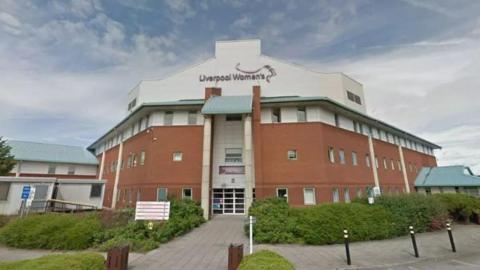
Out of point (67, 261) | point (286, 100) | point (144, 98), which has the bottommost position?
point (67, 261)

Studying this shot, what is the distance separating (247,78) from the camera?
26641 millimetres

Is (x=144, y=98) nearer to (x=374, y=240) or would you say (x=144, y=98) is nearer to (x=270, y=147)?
(x=270, y=147)

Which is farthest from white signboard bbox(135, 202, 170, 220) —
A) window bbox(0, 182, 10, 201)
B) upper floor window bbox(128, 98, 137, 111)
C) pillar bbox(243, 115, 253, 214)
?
upper floor window bbox(128, 98, 137, 111)

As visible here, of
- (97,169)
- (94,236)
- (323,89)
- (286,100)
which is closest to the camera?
(94,236)

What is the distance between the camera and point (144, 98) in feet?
94.8

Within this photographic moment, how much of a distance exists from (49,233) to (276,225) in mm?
11168

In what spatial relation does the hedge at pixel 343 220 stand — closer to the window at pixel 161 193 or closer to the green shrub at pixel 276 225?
the green shrub at pixel 276 225

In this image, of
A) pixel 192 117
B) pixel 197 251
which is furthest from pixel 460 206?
pixel 192 117

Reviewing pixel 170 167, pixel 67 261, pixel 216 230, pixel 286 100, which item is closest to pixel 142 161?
pixel 170 167

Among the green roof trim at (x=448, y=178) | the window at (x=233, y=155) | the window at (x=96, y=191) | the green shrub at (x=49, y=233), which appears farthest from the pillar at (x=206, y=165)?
the green roof trim at (x=448, y=178)

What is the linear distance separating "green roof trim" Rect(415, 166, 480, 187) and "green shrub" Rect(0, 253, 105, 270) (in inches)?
1684

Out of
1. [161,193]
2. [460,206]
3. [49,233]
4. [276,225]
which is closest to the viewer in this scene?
[49,233]

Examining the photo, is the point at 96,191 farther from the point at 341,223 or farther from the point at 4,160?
the point at 341,223

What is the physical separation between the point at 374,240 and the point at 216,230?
943 centimetres
